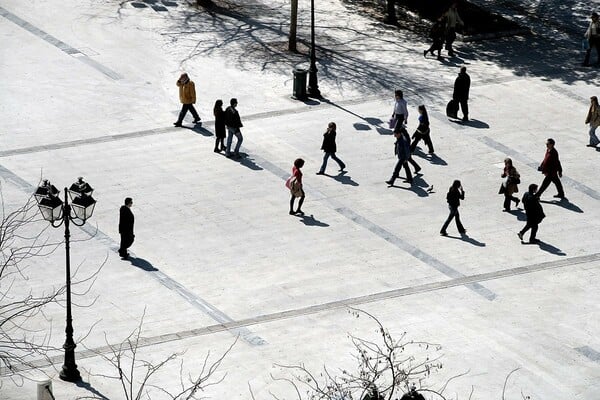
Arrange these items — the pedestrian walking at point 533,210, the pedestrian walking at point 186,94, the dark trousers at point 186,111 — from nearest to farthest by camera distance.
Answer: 1. the pedestrian walking at point 533,210
2. the pedestrian walking at point 186,94
3. the dark trousers at point 186,111

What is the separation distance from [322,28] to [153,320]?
17.3 meters

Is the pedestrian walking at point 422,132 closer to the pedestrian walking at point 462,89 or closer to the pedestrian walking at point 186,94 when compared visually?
the pedestrian walking at point 462,89

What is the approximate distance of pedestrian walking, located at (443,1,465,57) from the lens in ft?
127

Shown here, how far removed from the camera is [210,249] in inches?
1094

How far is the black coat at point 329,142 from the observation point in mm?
30812

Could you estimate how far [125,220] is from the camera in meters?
26.8

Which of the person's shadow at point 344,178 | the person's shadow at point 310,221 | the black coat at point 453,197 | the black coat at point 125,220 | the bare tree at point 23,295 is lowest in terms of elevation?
the bare tree at point 23,295

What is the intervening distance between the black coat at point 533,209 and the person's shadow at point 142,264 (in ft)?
24.3

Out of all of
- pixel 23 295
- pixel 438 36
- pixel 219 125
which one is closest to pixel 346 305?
pixel 23 295

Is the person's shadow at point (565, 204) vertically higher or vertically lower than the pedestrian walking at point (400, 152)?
lower

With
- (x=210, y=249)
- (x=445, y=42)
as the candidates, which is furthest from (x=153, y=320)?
(x=445, y=42)

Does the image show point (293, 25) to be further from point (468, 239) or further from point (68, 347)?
point (68, 347)

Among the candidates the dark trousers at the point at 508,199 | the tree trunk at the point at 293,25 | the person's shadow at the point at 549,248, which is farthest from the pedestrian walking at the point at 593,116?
the tree trunk at the point at 293,25

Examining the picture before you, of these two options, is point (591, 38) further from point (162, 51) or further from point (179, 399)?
point (179, 399)
